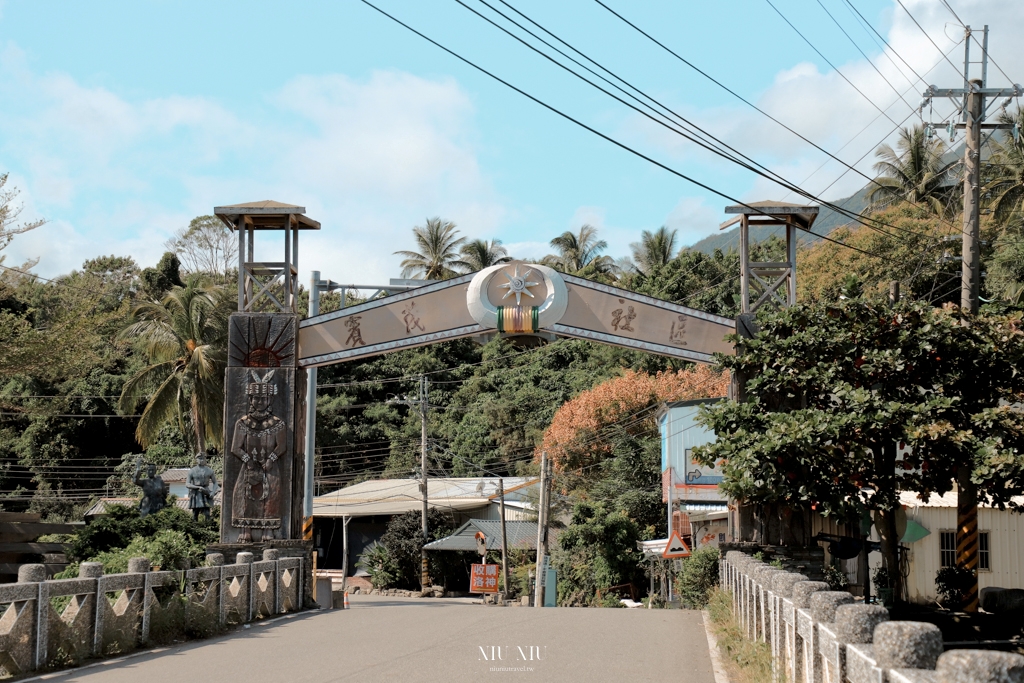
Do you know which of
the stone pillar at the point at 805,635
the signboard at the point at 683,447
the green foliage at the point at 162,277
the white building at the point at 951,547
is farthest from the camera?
the green foliage at the point at 162,277

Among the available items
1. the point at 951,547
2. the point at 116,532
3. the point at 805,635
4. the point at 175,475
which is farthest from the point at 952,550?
the point at 175,475

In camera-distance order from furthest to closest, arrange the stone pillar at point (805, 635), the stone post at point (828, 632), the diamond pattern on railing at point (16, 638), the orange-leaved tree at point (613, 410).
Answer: the orange-leaved tree at point (613, 410) → the diamond pattern on railing at point (16, 638) → the stone pillar at point (805, 635) → the stone post at point (828, 632)

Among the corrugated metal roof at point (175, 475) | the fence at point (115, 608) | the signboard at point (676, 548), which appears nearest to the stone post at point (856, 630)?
the fence at point (115, 608)

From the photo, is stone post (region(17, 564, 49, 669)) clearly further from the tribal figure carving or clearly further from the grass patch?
the tribal figure carving

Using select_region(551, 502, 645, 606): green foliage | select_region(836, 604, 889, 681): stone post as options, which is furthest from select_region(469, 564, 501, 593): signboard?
select_region(836, 604, 889, 681): stone post

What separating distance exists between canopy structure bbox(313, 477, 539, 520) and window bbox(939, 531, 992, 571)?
68.5ft

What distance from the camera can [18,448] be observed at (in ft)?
153

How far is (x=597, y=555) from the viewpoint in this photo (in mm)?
31312

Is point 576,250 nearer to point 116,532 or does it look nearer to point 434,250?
point 434,250

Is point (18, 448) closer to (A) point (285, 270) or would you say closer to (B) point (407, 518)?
(B) point (407, 518)

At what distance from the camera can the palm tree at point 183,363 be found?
34.0 meters

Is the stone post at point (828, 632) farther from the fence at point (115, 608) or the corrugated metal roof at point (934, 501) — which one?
the corrugated metal roof at point (934, 501)

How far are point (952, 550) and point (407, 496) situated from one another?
26.0m

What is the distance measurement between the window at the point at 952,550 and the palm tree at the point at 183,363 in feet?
72.0
